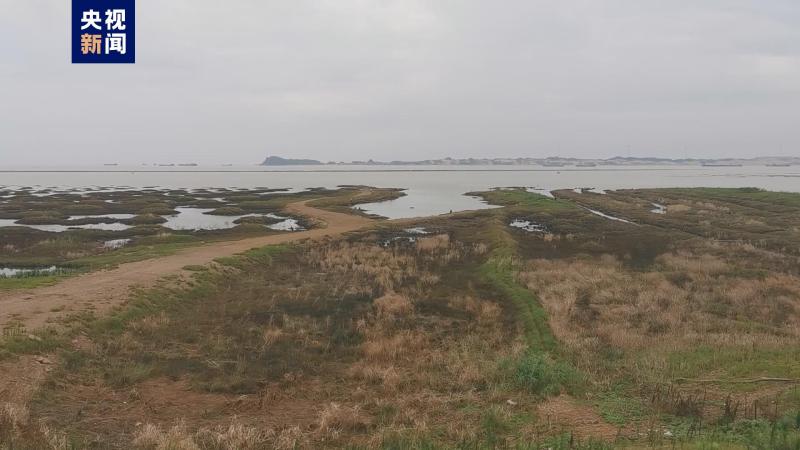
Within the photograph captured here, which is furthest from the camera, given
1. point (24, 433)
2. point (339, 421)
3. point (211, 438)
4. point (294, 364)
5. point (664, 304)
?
point (664, 304)

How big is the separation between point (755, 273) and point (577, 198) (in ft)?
206

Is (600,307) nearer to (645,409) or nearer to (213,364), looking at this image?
(645,409)

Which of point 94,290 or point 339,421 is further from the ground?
point 94,290

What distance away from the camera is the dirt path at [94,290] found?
692 inches

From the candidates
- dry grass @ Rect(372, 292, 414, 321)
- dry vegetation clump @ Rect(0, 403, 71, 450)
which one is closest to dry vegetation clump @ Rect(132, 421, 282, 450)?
dry vegetation clump @ Rect(0, 403, 71, 450)

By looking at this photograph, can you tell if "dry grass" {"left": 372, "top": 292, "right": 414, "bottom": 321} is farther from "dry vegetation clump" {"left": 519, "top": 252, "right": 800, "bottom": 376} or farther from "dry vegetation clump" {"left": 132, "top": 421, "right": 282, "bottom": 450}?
"dry vegetation clump" {"left": 132, "top": 421, "right": 282, "bottom": 450}

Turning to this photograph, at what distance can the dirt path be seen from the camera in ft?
57.7

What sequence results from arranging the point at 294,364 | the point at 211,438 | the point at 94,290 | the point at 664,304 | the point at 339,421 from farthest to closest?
the point at 664,304, the point at 94,290, the point at 294,364, the point at 339,421, the point at 211,438

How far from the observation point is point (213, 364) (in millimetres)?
15641

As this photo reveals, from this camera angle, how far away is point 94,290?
21500 mm

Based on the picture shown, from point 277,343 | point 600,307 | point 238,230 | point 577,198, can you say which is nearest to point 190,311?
point 277,343

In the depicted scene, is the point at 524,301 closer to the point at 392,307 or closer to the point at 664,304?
the point at 392,307

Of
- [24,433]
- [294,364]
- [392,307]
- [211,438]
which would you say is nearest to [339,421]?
[211,438]

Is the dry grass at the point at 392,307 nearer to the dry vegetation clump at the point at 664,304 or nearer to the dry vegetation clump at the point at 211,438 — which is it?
the dry vegetation clump at the point at 664,304
